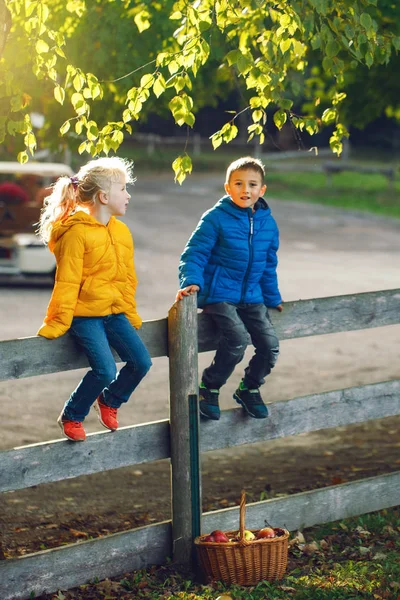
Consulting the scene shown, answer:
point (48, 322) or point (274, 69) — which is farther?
point (274, 69)

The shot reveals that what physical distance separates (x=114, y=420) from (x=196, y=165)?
114ft

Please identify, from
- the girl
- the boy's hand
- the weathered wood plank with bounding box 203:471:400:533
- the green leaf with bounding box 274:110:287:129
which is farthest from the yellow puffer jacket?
the weathered wood plank with bounding box 203:471:400:533

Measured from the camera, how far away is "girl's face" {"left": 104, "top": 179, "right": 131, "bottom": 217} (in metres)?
4.94

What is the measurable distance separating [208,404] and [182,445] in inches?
10.0

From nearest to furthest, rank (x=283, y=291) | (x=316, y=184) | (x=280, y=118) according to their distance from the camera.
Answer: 1. (x=280, y=118)
2. (x=283, y=291)
3. (x=316, y=184)

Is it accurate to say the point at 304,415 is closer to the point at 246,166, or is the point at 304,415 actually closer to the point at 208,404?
the point at 208,404

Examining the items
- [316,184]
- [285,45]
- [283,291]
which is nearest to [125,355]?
[285,45]

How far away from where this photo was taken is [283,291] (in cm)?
1591

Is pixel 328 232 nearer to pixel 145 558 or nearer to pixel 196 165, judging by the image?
pixel 196 165

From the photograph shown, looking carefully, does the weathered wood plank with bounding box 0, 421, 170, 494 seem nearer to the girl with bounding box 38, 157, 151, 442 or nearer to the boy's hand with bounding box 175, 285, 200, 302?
the girl with bounding box 38, 157, 151, 442

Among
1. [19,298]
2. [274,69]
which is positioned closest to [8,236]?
[19,298]

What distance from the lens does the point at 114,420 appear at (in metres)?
5.08

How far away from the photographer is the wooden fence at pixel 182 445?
4852mm

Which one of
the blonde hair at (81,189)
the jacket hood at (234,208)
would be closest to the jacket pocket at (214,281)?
the jacket hood at (234,208)
